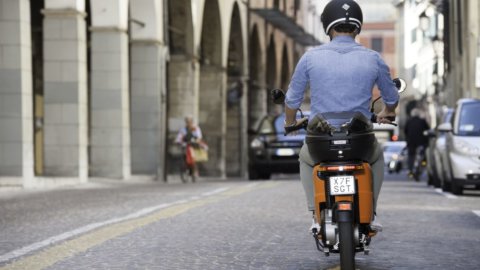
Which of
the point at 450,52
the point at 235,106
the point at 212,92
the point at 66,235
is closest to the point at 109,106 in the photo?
the point at 212,92

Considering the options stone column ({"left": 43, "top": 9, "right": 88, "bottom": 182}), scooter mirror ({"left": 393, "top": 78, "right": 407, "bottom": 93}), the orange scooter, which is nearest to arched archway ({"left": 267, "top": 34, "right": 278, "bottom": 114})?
stone column ({"left": 43, "top": 9, "right": 88, "bottom": 182})

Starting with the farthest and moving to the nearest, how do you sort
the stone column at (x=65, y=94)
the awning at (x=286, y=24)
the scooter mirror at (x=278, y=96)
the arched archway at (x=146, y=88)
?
the awning at (x=286, y=24)
the arched archway at (x=146, y=88)
the stone column at (x=65, y=94)
the scooter mirror at (x=278, y=96)

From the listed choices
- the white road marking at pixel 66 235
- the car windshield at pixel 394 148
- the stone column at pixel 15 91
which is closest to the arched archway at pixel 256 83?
the car windshield at pixel 394 148

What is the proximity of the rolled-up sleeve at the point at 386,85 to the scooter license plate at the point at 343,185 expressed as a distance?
81cm

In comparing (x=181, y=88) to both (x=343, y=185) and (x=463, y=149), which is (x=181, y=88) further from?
(x=343, y=185)

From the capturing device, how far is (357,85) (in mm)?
7691

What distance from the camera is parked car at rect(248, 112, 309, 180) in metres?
30.4

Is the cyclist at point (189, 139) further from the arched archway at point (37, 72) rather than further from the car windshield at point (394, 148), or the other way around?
the car windshield at point (394, 148)

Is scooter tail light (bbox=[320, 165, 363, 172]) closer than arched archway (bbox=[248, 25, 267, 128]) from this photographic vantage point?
Yes

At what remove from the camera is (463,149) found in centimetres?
1962

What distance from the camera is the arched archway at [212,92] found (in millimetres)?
41000

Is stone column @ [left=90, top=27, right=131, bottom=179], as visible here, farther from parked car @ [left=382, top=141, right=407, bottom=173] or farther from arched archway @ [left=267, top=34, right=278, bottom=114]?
arched archway @ [left=267, top=34, right=278, bottom=114]

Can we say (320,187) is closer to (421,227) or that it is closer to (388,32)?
(421,227)

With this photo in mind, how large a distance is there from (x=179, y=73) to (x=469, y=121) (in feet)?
58.7
